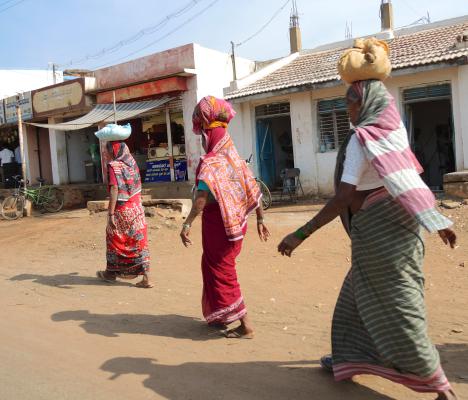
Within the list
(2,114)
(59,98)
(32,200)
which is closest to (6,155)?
(2,114)

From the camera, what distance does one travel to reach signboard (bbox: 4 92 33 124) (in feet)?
67.1

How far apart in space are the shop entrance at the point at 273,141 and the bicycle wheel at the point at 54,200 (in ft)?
22.6

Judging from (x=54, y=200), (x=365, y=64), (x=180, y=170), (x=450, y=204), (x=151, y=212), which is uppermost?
(x=365, y=64)

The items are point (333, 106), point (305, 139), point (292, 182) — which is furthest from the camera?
point (292, 182)

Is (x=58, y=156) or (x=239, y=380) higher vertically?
(x=58, y=156)

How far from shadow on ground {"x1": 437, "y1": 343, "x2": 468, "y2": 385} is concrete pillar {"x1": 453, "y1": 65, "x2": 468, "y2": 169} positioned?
9.06 metres

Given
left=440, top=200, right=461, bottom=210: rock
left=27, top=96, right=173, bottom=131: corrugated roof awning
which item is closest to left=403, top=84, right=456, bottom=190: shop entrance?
left=440, top=200, right=461, bottom=210: rock

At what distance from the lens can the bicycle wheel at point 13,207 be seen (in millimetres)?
15602

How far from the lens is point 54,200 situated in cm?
1709

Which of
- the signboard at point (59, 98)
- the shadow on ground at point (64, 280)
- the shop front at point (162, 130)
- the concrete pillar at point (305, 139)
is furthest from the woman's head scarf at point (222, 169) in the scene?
the signboard at point (59, 98)

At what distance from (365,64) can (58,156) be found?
742 inches

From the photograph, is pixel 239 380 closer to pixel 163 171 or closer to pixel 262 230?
pixel 262 230

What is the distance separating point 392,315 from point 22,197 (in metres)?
15.0

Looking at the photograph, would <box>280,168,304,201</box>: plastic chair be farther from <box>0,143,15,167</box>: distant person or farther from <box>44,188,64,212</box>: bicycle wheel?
<box>0,143,15,167</box>: distant person
